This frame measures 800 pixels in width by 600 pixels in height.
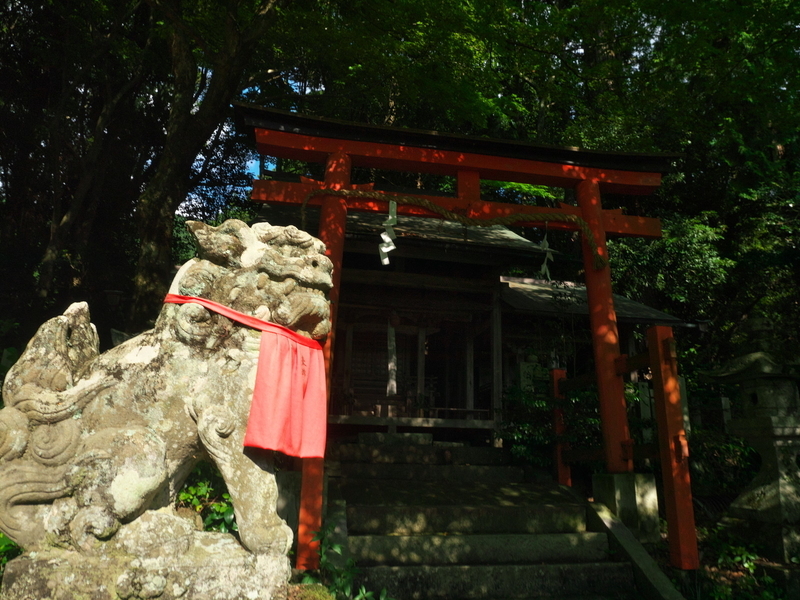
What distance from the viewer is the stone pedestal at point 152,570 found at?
205 cm

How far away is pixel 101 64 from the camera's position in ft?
36.2

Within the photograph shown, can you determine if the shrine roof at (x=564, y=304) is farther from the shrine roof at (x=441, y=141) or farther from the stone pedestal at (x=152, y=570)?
→ the stone pedestal at (x=152, y=570)

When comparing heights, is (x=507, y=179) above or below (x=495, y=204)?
above

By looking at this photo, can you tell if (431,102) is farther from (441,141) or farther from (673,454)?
(673,454)

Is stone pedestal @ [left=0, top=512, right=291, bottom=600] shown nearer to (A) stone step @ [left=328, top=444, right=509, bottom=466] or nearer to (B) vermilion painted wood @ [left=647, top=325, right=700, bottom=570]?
(B) vermilion painted wood @ [left=647, top=325, right=700, bottom=570]

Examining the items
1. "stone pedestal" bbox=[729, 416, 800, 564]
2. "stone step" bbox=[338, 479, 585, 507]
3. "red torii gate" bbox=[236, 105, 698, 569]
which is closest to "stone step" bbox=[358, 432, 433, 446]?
"stone step" bbox=[338, 479, 585, 507]

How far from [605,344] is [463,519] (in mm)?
2218

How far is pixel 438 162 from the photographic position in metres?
5.89

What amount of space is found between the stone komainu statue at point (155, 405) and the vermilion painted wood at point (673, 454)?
12.1 feet

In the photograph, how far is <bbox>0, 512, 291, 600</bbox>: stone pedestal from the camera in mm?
2051

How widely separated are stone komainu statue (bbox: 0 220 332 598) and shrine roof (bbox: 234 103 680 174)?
10.2 ft

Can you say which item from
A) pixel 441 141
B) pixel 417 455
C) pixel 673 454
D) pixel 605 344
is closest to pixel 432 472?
pixel 417 455

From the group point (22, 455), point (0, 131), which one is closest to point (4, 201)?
point (0, 131)

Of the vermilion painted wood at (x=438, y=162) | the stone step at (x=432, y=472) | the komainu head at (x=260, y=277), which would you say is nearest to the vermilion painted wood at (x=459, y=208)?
the vermilion painted wood at (x=438, y=162)
